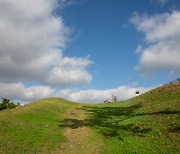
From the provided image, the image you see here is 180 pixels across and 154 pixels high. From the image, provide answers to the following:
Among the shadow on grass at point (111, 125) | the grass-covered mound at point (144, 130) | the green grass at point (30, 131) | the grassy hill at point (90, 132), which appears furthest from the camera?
the shadow on grass at point (111, 125)

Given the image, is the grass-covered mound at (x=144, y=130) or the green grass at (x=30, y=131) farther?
the green grass at (x=30, y=131)

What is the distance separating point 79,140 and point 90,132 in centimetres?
394

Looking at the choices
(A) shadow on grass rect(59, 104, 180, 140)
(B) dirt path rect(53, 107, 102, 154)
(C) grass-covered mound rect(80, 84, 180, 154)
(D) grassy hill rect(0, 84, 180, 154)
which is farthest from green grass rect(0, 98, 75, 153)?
(C) grass-covered mound rect(80, 84, 180, 154)

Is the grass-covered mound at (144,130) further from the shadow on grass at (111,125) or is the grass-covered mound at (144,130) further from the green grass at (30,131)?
the green grass at (30,131)

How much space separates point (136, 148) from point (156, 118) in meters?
11.5

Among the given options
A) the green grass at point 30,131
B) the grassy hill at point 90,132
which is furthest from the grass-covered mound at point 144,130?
the green grass at point 30,131

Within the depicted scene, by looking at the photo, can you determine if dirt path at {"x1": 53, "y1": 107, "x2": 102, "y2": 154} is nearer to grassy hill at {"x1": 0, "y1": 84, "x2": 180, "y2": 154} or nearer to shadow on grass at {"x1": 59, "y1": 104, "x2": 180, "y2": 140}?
grassy hill at {"x1": 0, "y1": 84, "x2": 180, "y2": 154}

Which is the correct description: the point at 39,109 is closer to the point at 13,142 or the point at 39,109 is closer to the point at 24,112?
the point at 24,112

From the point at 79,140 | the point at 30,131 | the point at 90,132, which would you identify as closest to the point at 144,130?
the point at 90,132

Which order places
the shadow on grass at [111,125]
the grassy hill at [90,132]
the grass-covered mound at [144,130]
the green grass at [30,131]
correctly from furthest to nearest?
the shadow on grass at [111,125], the green grass at [30,131], the grassy hill at [90,132], the grass-covered mound at [144,130]

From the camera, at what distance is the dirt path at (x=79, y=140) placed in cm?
2914

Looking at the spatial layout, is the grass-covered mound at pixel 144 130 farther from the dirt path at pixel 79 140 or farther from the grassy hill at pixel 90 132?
the dirt path at pixel 79 140

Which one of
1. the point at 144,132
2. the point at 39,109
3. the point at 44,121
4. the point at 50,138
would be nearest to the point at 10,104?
the point at 39,109

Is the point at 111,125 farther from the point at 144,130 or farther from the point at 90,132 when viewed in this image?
the point at 144,130
